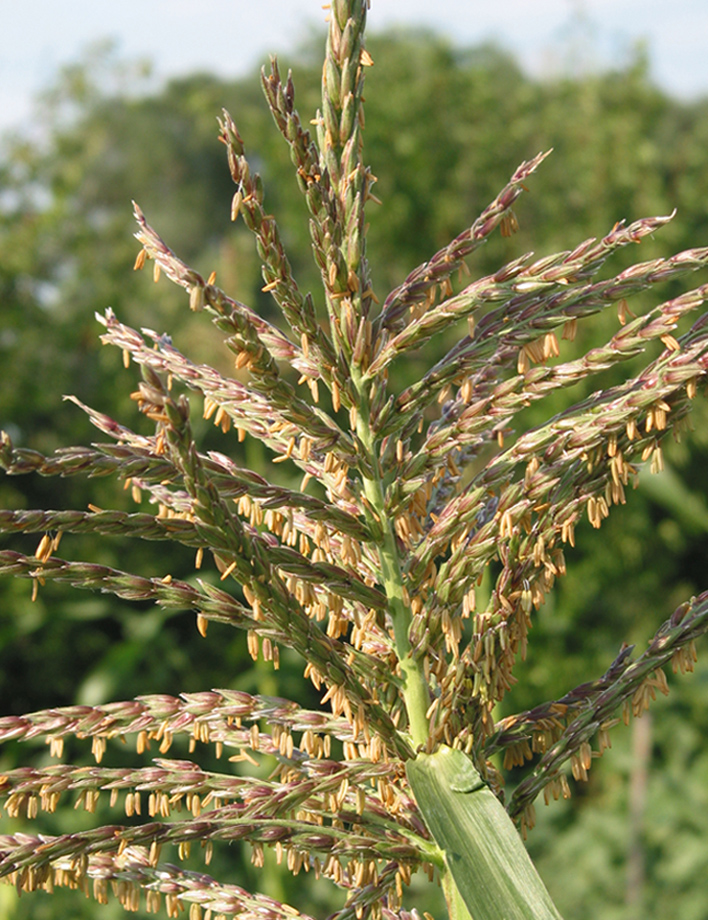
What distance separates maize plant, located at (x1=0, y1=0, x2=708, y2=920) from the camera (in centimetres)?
102

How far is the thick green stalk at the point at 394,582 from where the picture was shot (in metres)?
1.15

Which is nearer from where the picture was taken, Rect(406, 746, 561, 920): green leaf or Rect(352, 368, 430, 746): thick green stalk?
Rect(406, 746, 561, 920): green leaf

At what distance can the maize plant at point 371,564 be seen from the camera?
3.33 feet

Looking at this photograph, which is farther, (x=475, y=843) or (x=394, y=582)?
(x=394, y=582)

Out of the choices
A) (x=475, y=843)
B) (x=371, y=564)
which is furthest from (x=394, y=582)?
(x=475, y=843)

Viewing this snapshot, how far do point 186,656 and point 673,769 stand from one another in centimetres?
396

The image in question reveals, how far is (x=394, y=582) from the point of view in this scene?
1.17 meters

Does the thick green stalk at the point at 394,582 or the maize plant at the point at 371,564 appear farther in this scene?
the thick green stalk at the point at 394,582

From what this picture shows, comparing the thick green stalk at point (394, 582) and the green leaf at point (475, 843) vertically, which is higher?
the thick green stalk at point (394, 582)

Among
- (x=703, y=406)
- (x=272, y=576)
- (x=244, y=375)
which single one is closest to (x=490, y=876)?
(x=272, y=576)

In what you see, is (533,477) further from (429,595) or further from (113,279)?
(113,279)

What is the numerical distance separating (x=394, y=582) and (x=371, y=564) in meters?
0.06

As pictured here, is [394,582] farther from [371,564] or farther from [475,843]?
[475,843]

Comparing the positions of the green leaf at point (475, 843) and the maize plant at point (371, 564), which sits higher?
the maize plant at point (371, 564)
